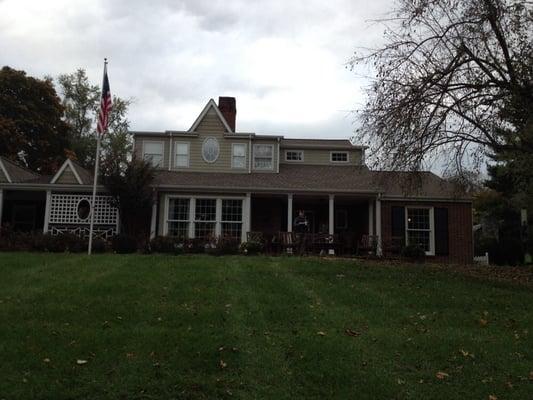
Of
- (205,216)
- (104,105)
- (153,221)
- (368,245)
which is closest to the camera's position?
(104,105)

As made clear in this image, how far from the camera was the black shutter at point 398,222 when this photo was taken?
75.0 feet

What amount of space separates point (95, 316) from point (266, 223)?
54.1ft

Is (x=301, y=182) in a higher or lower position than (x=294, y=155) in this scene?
lower

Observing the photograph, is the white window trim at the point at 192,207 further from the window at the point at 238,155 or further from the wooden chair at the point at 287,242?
the window at the point at 238,155

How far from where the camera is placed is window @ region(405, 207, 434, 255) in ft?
75.0

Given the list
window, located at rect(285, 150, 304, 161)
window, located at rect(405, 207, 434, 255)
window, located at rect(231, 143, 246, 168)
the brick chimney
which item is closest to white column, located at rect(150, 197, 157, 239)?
window, located at rect(231, 143, 246, 168)

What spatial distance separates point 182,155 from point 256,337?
59.1ft

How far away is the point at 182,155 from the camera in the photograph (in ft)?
82.0

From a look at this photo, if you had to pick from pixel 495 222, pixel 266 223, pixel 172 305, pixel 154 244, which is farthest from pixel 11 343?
pixel 495 222

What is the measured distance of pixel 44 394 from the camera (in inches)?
226

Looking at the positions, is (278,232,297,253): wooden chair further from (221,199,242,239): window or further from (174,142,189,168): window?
(174,142,189,168): window

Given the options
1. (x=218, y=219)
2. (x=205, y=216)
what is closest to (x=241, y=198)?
(x=218, y=219)

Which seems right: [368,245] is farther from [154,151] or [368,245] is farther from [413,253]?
[154,151]

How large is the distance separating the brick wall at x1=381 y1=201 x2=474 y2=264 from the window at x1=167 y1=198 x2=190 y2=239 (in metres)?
8.11
